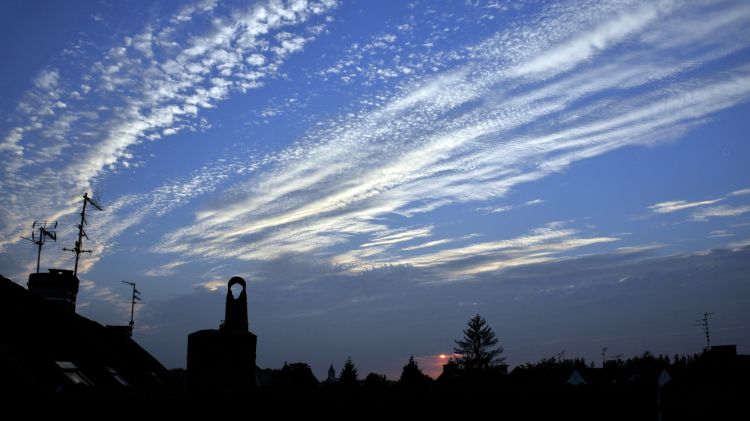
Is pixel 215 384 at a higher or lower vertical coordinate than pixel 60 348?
lower

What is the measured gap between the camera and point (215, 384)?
1214 centimetres

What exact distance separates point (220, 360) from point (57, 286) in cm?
1904

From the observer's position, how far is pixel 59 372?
1998 cm

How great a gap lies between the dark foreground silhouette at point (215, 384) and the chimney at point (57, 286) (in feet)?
0.15

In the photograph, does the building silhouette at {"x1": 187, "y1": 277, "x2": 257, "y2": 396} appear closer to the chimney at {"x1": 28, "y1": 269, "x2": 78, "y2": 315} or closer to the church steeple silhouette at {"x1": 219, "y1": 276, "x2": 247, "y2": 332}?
the church steeple silhouette at {"x1": 219, "y1": 276, "x2": 247, "y2": 332}

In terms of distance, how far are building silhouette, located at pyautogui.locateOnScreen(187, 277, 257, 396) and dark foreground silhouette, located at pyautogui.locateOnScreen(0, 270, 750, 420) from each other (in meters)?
0.02


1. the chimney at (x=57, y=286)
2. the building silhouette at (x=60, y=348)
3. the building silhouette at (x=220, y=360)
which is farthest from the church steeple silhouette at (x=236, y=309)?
the chimney at (x=57, y=286)

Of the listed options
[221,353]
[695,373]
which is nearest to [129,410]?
[221,353]

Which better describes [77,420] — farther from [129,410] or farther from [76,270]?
[76,270]

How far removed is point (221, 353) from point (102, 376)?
Answer: 13.3m

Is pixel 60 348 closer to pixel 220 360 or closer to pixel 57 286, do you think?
pixel 57 286

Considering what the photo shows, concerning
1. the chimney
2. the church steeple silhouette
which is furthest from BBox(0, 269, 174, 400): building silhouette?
the church steeple silhouette

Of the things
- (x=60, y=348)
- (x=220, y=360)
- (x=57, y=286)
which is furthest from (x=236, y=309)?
(x=57, y=286)

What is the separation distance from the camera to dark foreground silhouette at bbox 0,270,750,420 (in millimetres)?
9781
